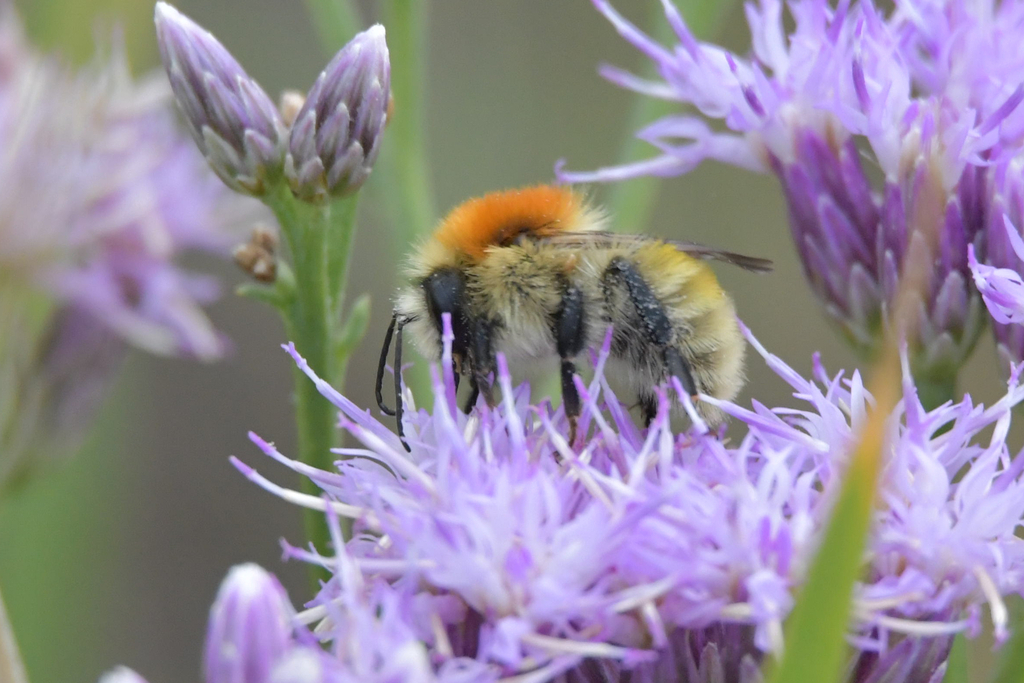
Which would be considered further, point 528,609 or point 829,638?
point 528,609

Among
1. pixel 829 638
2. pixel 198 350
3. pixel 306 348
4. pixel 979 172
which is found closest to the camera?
pixel 829 638

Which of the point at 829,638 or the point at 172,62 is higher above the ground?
the point at 172,62

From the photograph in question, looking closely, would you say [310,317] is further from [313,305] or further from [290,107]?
[290,107]

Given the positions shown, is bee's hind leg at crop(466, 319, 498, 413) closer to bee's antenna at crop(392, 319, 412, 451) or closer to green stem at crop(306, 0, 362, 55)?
bee's antenna at crop(392, 319, 412, 451)

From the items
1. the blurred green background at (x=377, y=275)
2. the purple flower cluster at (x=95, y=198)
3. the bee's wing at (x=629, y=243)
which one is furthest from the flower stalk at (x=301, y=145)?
the blurred green background at (x=377, y=275)

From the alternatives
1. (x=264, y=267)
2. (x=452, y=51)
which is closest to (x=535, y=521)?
(x=264, y=267)

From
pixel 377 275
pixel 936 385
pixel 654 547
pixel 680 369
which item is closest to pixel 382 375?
pixel 680 369

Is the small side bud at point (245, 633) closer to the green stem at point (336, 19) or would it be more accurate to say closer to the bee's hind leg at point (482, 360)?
the bee's hind leg at point (482, 360)

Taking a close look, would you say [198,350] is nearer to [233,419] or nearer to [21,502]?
[21,502]
